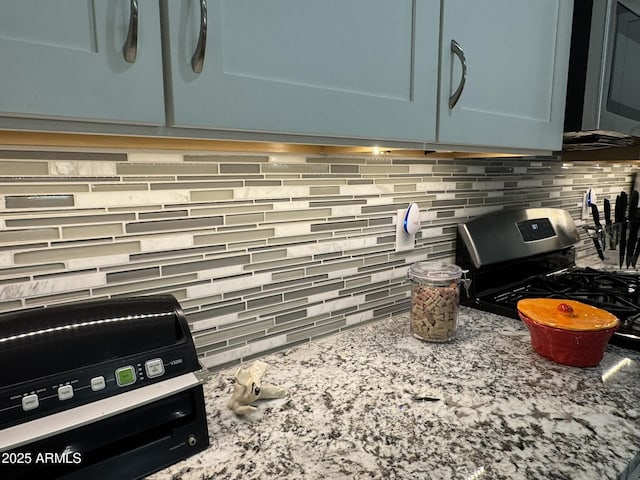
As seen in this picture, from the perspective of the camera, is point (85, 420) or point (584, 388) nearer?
point (85, 420)

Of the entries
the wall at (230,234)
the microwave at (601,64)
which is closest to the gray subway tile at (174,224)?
the wall at (230,234)

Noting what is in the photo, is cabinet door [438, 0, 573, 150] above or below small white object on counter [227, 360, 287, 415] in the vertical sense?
above

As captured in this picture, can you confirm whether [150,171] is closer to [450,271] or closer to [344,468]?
[344,468]

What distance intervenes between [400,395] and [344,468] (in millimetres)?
230

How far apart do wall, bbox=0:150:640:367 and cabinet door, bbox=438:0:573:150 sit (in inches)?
12.9

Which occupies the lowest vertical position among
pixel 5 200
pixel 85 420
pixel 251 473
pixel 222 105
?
pixel 251 473

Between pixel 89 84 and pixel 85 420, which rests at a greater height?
pixel 89 84

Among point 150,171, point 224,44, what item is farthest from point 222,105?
point 150,171

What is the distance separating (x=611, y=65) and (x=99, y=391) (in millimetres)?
1352

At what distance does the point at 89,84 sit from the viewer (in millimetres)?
438

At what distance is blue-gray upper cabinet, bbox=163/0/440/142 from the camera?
0.50 meters

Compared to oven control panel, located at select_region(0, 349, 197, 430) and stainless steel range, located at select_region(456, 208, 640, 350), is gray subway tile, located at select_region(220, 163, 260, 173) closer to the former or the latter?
oven control panel, located at select_region(0, 349, 197, 430)

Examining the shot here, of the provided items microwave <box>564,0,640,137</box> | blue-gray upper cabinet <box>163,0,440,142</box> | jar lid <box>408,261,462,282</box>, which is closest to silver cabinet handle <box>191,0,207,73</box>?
blue-gray upper cabinet <box>163,0,440,142</box>

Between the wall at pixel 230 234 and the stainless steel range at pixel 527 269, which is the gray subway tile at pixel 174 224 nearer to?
the wall at pixel 230 234
